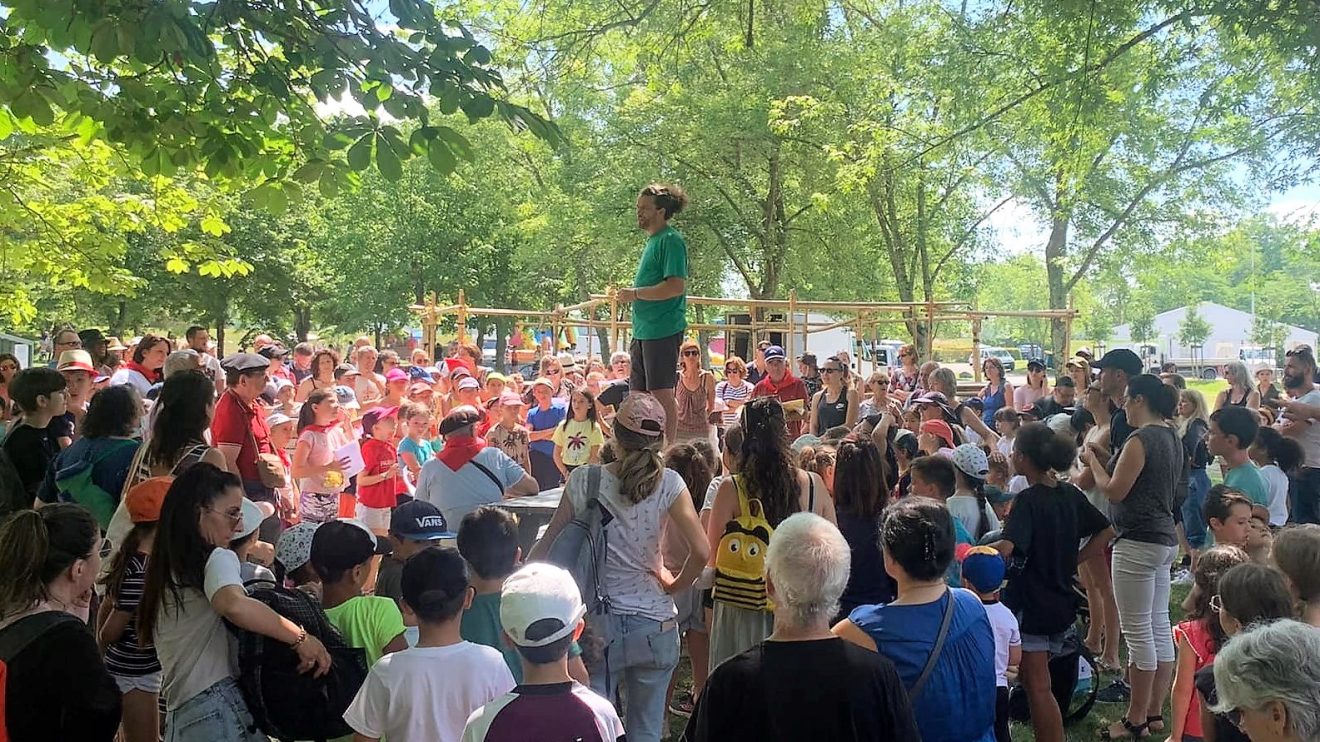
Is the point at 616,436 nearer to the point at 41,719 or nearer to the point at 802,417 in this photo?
the point at 41,719

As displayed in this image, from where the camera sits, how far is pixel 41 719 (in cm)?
294

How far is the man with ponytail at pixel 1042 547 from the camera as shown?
468cm

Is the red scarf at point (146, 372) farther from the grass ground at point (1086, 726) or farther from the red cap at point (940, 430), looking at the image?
the red cap at point (940, 430)

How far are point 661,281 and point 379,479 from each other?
2.54 metres

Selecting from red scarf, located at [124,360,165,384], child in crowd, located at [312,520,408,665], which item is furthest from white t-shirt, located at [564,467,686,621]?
red scarf, located at [124,360,165,384]

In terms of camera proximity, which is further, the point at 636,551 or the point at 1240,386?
the point at 1240,386

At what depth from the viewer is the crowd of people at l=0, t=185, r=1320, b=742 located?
2.61 meters

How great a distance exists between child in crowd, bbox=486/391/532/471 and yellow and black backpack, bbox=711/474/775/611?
4455mm

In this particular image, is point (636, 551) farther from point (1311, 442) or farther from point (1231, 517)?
point (1311, 442)

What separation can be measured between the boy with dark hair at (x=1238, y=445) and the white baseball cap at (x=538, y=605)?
17.9ft

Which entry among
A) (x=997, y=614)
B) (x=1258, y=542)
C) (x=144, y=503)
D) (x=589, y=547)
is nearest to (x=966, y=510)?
(x=997, y=614)

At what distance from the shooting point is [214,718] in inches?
127

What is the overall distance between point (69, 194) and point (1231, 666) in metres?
15.4

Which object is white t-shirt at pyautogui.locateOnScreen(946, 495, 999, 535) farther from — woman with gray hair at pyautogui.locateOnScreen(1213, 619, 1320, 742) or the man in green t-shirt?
woman with gray hair at pyautogui.locateOnScreen(1213, 619, 1320, 742)
